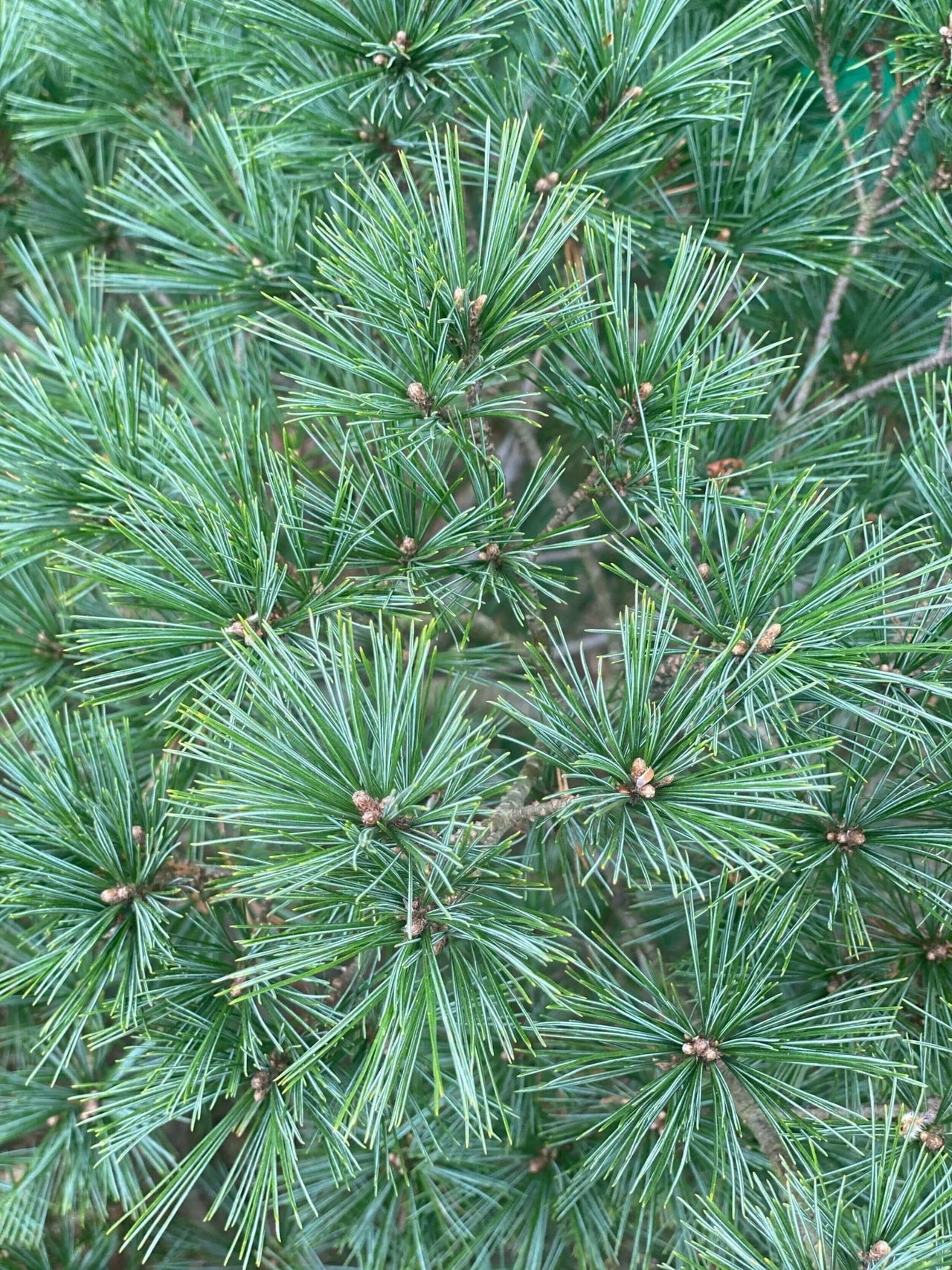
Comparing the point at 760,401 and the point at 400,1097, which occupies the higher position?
the point at 760,401

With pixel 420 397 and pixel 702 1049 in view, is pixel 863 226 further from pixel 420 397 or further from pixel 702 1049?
pixel 702 1049

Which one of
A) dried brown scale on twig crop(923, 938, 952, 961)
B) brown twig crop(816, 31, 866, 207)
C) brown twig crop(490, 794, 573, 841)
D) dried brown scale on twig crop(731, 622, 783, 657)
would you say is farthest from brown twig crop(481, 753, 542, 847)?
brown twig crop(816, 31, 866, 207)

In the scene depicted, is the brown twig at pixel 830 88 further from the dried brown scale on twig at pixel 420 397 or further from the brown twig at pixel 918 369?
the dried brown scale on twig at pixel 420 397

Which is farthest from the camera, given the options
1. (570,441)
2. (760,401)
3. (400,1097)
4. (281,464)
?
(570,441)

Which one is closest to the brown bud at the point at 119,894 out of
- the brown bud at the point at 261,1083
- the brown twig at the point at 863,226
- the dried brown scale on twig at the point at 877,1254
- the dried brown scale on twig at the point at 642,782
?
the brown bud at the point at 261,1083

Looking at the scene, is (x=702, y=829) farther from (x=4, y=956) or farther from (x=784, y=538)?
(x=4, y=956)

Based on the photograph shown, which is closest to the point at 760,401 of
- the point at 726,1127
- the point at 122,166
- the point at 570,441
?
the point at 570,441
